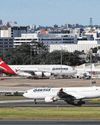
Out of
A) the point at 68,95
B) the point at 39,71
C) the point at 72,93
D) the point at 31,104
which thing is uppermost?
the point at 39,71

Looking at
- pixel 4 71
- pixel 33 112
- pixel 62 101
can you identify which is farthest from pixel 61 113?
pixel 4 71

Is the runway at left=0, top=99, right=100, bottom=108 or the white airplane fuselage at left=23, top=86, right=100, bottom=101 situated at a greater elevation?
the white airplane fuselage at left=23, top=86, right=100, bottom=101

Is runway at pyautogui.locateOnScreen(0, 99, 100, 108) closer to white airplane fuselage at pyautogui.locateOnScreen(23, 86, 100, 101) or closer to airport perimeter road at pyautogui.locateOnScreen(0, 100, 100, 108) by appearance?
airport perimeter road at pyautogui.locateOnScreen(0, 100, 100, 108)

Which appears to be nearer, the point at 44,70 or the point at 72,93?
the point at 72,93

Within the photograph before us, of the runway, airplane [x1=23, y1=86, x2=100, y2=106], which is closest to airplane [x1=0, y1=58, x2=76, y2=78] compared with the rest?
the runway

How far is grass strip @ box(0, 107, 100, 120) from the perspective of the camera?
56469 millimetres

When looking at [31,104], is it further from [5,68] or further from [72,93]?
[5,68]

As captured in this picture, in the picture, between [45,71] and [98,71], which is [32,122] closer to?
[45,71]

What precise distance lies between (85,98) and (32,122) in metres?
22.1

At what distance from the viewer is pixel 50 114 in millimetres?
59031

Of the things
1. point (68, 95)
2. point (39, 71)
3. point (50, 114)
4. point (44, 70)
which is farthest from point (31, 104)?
point (44, 70)

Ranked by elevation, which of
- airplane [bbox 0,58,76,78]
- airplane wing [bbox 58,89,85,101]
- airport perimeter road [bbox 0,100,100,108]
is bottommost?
airport perimeter road [bbox 0,100,100,108]

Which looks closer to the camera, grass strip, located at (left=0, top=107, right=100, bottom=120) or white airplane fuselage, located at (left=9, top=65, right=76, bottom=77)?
grass strip, located at (left=0, top=107, right=100, bottom=120)

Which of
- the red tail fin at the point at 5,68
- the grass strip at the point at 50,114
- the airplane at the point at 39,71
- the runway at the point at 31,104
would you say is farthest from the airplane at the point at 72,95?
the airplane at the point at 39,71
